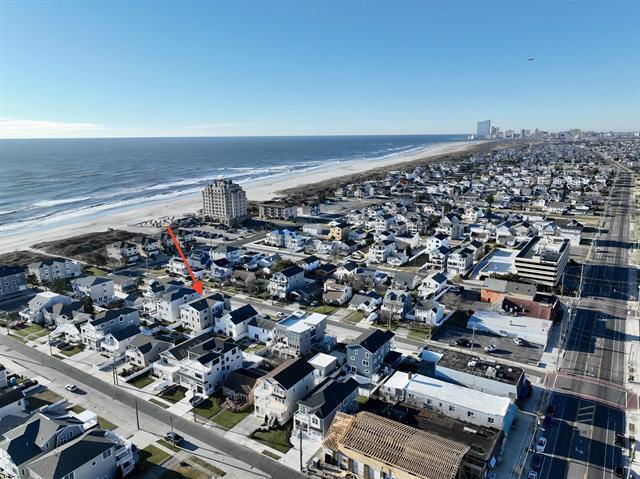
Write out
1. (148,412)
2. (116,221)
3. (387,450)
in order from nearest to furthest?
(387,450) < (148,412) < (116,221)

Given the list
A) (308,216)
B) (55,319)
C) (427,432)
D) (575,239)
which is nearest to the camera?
(427,432)

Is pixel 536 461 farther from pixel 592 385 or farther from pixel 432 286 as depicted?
pixel 432 286

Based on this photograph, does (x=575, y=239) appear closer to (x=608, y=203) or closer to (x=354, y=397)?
(x=608, y=203)

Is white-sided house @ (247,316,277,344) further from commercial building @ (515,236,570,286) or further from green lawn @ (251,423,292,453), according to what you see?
commercial building @ (515,236,570,286)

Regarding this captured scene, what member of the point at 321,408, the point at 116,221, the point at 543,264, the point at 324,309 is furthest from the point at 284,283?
the point at 116,221

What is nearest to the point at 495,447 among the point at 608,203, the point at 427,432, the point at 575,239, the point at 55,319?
the point at 427,432

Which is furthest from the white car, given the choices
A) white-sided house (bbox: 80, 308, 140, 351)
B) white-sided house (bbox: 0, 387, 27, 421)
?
white-sided house (bbox: 80, 308, 140, 351)

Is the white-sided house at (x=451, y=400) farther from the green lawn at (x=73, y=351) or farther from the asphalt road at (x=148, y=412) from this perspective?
the green lawn at (x=73, y=351)
